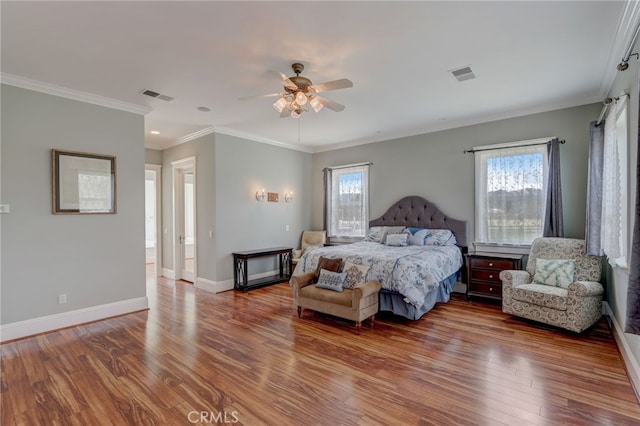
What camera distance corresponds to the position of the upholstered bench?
3.58 metres

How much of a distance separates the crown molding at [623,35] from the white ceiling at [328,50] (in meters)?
0.02

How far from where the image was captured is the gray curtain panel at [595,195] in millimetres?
3551

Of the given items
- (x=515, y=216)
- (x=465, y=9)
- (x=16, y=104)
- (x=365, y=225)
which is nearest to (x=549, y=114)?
(x=515, y=216)

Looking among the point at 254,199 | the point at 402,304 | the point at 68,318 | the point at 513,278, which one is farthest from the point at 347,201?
the point at 68,318

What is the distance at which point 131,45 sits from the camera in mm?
2832

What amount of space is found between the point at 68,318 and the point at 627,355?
5969 millimetres

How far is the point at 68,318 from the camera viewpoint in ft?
12.6

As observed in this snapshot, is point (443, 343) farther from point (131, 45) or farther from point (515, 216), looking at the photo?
point (131, 45)

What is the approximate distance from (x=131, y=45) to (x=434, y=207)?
4924 millimetres

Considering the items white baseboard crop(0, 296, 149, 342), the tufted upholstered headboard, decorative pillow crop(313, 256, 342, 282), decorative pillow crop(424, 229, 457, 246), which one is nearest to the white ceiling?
the tufted upholstered headboard

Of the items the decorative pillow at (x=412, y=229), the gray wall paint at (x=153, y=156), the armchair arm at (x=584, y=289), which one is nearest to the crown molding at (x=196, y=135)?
the gray wall paint at (x=153, y=156)

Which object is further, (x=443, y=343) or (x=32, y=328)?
(x=32, y=328)

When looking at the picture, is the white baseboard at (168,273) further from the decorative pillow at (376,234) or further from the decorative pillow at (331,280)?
the decorative pillow at (376,234)

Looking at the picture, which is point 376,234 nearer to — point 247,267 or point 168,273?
point 247,267
